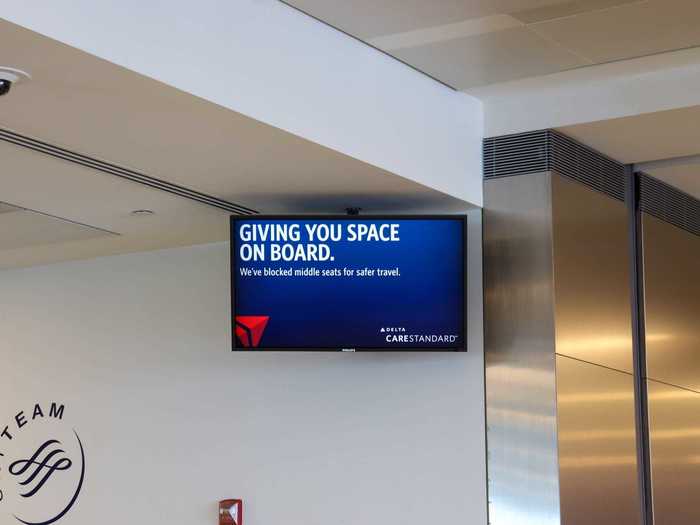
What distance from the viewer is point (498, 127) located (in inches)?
229

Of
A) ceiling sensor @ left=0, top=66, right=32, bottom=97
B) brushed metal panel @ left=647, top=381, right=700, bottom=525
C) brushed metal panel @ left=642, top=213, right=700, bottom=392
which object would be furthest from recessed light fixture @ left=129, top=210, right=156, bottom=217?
brushed metal panel @ left=647, top=381, right=700, bottom=525

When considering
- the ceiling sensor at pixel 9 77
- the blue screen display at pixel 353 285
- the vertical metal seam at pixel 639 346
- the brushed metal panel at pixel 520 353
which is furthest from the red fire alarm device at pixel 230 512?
the ceiling sensor at pixel 9 77

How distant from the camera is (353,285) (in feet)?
18.0

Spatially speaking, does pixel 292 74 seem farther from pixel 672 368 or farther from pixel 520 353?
pixel 672 368

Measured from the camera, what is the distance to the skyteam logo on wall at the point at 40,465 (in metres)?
6.84

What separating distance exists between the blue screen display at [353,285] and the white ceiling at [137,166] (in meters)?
0.23

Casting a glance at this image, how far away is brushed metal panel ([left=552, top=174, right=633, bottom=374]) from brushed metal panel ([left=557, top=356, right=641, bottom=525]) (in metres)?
0.12

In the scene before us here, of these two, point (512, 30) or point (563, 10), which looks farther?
point (512, 30)

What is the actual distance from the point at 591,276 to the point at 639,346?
64 centimetres

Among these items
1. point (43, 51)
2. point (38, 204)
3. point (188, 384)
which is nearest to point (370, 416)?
point (188, 384)

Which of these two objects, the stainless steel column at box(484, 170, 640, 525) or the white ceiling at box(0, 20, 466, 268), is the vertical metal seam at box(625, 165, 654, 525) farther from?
the white ceiling at box(0, 20, 466, 268)

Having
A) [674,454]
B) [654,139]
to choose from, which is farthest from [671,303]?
[654,139]

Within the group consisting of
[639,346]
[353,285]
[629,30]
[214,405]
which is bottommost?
[214,405]

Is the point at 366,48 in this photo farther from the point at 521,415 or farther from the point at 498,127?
the point at 521,415
